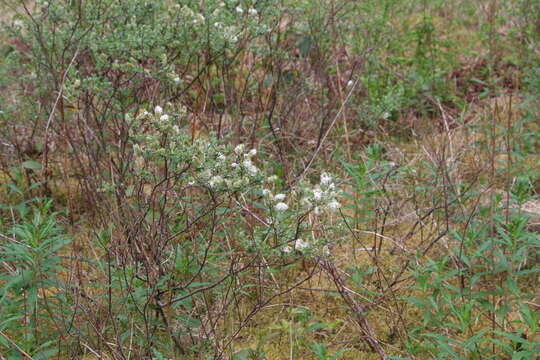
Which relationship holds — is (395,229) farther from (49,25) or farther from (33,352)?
(49,25)

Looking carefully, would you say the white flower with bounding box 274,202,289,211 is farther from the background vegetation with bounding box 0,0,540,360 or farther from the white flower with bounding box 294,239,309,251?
the white flower with bounding box 294,239,309,251

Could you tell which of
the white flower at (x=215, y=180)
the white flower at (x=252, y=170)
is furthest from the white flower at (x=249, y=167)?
the white flower at (x=215, y=180)

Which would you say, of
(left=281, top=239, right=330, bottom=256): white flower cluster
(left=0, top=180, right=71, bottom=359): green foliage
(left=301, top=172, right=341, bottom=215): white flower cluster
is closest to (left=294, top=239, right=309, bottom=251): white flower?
(left=281, top=239, right=330, bottom=256): white flower cluster

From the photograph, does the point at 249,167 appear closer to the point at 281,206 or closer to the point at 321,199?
the point at 281,206

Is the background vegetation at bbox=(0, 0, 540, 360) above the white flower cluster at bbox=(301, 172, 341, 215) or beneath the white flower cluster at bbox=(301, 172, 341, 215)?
beneath

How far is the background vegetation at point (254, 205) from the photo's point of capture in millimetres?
2611

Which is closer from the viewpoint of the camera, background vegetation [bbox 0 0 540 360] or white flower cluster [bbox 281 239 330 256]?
white flower cluster [bbox 281 239 330 256]

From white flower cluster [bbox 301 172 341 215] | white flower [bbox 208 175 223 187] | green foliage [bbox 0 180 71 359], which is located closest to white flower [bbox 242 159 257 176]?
white flower [bbox 208 175 223 187]

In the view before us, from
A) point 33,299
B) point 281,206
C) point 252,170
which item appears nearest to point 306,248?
point 281,206

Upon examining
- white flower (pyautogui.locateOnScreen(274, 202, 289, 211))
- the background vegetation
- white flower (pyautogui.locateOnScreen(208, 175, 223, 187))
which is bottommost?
the background vegetation

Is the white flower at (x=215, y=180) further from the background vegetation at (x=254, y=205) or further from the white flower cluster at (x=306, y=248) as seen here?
the white flower cluster at (x=306, y=248)

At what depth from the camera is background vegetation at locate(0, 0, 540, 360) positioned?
2.61m

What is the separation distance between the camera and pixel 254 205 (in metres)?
3.42

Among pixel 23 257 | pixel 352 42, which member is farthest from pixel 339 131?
pixel 23 257
